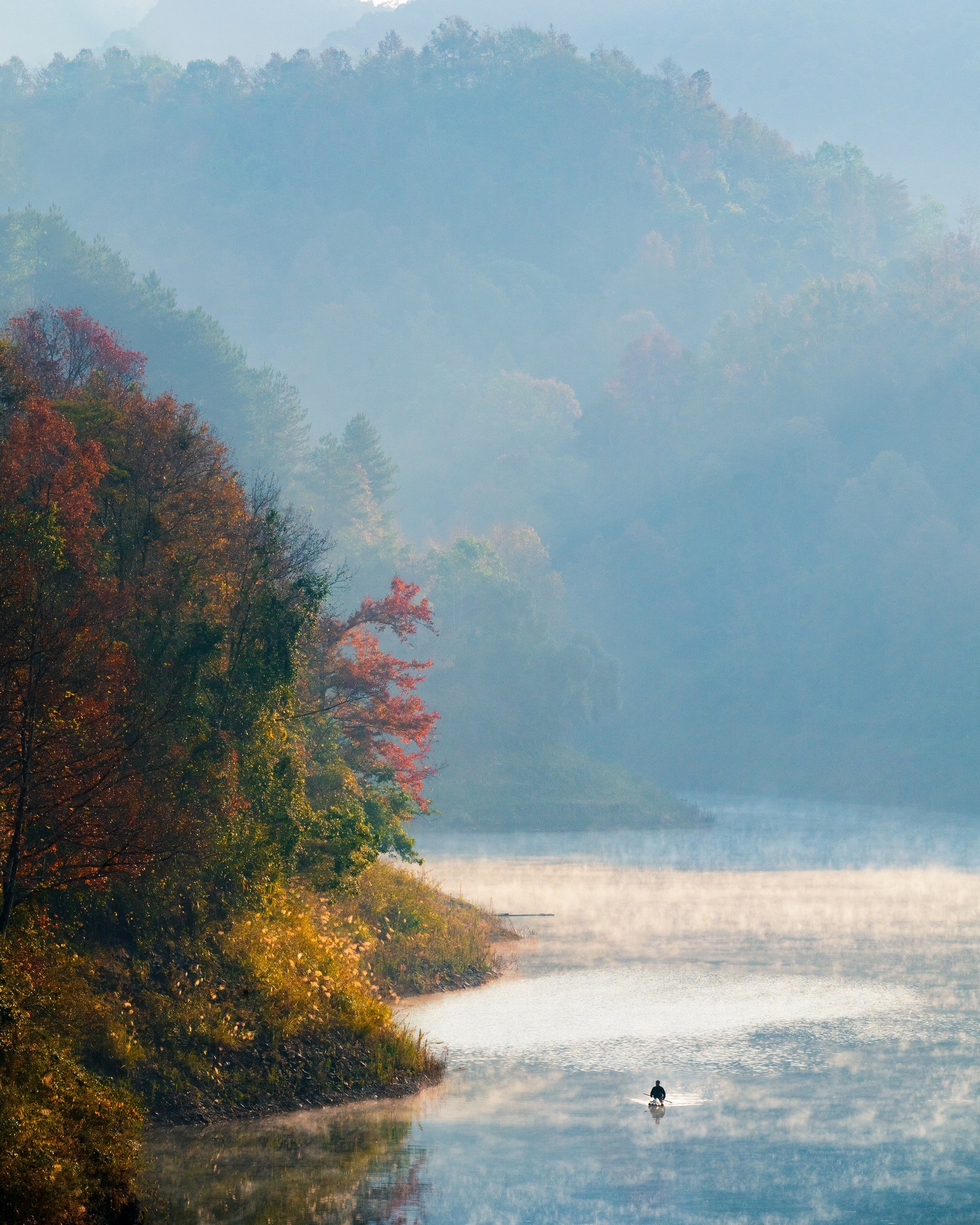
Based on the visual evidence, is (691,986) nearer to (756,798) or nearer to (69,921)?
(69,921)

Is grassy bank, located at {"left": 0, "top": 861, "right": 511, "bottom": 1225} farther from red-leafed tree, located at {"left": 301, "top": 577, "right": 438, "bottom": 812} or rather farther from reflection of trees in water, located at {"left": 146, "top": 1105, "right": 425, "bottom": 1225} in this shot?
red-leafed tree, located at {"left": 301, "top": 577, "right": 438, "bottom": 812}

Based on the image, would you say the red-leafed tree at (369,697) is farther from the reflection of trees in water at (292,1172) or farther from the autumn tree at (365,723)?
the reflection of trees in water at (292,1172)

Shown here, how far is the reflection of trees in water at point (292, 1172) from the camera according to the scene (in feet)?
68.1

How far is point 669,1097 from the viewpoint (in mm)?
28297

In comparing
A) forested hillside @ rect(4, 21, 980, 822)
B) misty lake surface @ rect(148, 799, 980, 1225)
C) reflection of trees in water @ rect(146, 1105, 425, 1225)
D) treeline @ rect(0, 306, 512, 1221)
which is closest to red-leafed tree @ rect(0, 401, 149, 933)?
treeline @ rect(0, 306, 512, 1221)

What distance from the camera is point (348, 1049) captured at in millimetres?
27875

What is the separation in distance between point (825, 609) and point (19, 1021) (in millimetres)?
135571

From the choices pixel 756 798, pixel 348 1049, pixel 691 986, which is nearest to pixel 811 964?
pixel 691 986

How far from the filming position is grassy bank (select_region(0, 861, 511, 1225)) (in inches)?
681

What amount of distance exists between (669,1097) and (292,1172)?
28.5 ft

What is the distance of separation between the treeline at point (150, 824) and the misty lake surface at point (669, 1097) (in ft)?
6.21

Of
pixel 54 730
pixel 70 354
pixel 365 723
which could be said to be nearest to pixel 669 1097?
pixel 54 730

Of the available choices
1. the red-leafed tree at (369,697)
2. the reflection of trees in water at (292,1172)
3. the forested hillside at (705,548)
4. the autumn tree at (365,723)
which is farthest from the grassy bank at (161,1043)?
the forested hillside at (705,548)

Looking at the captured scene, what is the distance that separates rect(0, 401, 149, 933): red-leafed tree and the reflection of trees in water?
4595 millimetres
